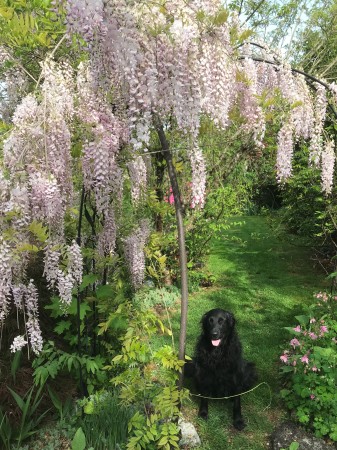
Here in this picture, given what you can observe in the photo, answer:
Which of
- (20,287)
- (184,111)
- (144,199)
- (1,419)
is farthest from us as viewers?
(144,199)

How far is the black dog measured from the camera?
134 inches

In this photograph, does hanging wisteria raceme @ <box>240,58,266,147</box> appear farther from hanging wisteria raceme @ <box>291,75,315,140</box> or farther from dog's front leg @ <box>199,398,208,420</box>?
dog's front leg @ <box>199,398,208,420</box>

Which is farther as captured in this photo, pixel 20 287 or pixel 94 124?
pixel 20 287

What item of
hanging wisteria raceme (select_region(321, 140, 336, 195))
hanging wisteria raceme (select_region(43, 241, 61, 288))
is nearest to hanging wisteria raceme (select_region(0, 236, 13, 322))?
hanging wisteria raceme (select_region(43, 241, 61, 288))

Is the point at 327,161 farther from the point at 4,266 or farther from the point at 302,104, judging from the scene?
the point at 4,266

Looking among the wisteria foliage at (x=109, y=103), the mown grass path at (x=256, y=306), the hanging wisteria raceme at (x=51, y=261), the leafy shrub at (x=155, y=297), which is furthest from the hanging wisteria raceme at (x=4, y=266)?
the leafy shrub at (x=155, y=297)

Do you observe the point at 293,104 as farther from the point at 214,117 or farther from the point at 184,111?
the point at 184,111

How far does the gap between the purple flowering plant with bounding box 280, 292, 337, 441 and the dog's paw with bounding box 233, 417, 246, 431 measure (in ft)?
1.40

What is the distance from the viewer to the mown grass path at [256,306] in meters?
3.37

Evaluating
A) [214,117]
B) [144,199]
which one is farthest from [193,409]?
[214,117]

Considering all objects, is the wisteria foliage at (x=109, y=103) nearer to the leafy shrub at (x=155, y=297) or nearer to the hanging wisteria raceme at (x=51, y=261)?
the hanging wisteria raceme at (x=51, y=261)

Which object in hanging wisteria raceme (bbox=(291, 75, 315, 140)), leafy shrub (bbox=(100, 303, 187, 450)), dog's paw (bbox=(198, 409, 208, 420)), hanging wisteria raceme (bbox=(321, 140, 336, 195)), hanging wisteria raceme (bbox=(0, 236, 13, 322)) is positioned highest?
hanging wisteria raceme (bbox=(291, 75, 315, 140))

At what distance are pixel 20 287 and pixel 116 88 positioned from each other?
1.36m

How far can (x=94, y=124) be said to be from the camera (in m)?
2.23
